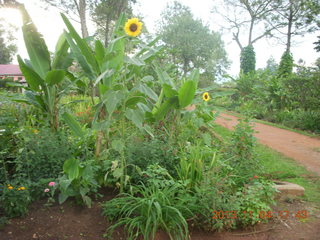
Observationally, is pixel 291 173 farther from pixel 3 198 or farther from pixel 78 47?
pixel 3 198

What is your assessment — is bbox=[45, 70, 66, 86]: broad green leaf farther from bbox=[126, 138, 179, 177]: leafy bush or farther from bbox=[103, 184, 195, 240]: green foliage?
bbox=[103, 184, 195, 240]: green foliage

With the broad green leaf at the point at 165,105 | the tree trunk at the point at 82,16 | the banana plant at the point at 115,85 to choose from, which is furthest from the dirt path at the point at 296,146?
the tree trunk at the point at 82,16

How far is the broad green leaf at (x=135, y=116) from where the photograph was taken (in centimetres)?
258

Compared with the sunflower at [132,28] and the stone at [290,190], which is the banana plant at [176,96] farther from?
the stone at [290,190]

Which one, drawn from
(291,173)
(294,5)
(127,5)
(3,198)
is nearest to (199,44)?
(294,5)

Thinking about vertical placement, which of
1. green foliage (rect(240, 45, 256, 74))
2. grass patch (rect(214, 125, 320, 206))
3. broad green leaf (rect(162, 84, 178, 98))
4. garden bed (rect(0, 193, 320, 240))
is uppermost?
green foliage (rect(240, 45, 256, 74))

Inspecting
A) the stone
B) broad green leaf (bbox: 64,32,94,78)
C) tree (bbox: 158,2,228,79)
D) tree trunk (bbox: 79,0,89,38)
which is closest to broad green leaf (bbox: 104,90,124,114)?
broad green leaf (bbox: 64,32,94,78)

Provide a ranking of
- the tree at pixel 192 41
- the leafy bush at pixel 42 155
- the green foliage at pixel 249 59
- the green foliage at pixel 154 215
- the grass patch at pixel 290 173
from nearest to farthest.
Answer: the green foliage at pixel 154 215 → the leafy bush at pixel 42 155 → the grass patch at pixel 290 173 → the green foliage at pixel 249 59 → the tree at pixel 192 41

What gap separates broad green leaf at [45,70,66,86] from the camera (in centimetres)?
294

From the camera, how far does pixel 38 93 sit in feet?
11.6

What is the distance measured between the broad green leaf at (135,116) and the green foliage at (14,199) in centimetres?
107

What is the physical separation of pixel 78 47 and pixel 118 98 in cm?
102

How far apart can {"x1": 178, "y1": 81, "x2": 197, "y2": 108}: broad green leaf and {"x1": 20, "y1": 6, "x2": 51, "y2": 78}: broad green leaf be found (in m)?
1.58
